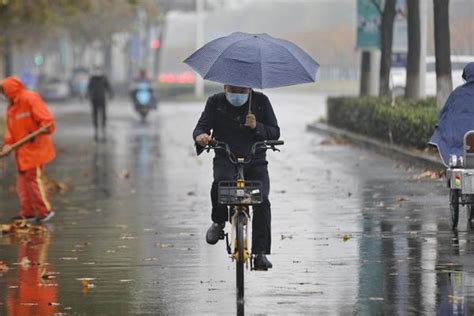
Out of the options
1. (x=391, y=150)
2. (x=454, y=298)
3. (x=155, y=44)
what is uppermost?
(x=155, y=44)

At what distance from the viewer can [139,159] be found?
2817 centimetres

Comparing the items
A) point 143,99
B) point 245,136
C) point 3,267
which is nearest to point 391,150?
point 3,267

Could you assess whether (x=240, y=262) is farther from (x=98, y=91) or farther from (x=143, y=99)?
(x=143, y=99)

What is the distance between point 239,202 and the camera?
34.2 feet

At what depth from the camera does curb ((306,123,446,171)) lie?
73.3ft

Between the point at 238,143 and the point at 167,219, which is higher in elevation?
the point at 238,143

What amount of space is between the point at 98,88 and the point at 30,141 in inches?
833

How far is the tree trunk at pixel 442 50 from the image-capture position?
24359 mm

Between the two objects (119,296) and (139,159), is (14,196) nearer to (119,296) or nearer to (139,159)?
(139,159)

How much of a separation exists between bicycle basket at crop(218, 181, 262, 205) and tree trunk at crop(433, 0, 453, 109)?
46.5 ft

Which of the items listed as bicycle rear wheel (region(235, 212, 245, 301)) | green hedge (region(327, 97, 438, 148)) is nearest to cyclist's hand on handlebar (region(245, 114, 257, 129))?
bicycle rear wheel (region(235, 212, 245, 301))

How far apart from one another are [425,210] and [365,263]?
15.1 feet

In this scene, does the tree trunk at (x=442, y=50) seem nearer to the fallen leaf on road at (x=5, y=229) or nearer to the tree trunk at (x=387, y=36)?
the tree trunk at (x=387, y=36)

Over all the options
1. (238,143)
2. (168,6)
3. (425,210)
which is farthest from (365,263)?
(168,6)
